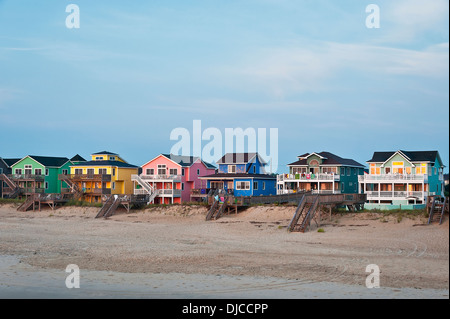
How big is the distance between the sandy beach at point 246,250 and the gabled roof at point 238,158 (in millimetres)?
15120

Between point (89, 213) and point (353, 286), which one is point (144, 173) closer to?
point (89, 213)

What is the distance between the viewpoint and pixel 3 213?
183 ft

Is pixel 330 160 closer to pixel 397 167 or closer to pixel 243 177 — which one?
pixel 397 167

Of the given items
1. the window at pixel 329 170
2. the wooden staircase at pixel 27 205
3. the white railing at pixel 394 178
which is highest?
the window at pixel 329 170

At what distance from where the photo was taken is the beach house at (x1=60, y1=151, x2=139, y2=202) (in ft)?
208

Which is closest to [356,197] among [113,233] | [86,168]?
[113,233]

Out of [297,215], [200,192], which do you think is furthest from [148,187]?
[297,215]

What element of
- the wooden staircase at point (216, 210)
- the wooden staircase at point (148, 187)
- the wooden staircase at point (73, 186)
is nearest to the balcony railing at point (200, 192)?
the wooden staircase at point (148, 187)

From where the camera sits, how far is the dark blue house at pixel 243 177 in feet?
193

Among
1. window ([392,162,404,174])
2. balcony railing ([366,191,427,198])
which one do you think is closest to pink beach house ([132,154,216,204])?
balcony railing ([366,191,427,198])

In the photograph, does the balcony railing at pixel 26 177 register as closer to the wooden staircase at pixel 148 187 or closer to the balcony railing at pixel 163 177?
the wooden staircase at pixel 148 187

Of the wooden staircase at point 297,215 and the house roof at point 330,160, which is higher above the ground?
the house roof at point 330,160

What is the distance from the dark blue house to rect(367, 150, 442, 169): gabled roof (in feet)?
37.4
